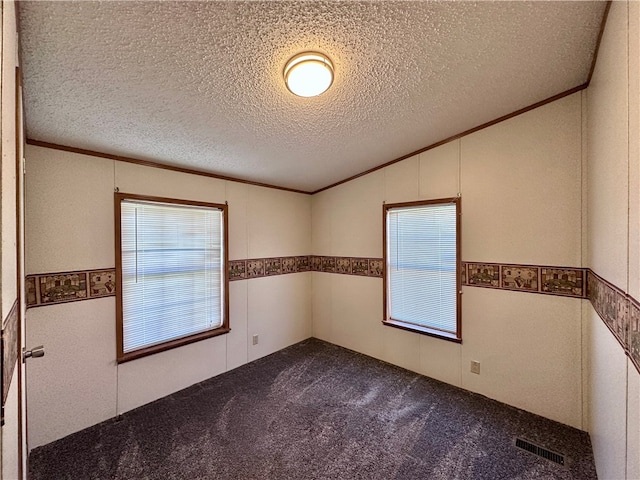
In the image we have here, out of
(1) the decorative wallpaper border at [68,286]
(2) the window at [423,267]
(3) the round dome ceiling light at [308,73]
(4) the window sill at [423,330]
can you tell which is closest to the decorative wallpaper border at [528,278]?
(2) the window at [423,267]

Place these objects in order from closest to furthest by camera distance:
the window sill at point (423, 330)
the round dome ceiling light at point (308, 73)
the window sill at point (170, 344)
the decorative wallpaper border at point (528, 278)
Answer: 1. the round dome ceiling light at point (308, 73)
2. the decorative wallpaper border at point (528, 278)
3. the window sill at point (170, 344)
4. the window sill at point (423, 330)

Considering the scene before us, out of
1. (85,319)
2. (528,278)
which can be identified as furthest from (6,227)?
(528,278)

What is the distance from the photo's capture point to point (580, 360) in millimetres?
2191

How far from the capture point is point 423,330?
3045mm

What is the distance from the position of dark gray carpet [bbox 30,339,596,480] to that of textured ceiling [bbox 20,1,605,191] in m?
2.22

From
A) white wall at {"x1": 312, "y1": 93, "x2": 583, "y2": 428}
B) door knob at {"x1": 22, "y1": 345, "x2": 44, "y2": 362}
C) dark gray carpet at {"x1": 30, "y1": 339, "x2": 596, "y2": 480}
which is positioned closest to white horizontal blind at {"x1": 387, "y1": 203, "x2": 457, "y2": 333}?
white wall at {"x1": 312, "y1": 93, "x2": 583, "y2": 428}

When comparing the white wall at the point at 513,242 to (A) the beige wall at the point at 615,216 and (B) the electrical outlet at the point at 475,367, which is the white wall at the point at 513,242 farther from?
(A) the beige wall at the point at 615,216

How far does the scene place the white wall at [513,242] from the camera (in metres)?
2.23

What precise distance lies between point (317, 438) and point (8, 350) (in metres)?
1.93

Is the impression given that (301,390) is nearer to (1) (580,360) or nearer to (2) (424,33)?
(1) (580,360)

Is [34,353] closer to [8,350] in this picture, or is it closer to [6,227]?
[8,350]

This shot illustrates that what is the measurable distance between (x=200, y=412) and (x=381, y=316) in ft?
6.84

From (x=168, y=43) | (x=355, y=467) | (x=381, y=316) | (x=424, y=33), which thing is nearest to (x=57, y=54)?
(x=168, y=43)

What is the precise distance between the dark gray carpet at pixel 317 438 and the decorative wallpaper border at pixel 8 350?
4.18ft
